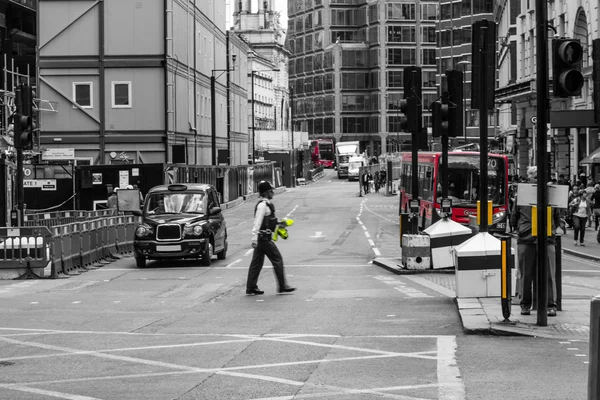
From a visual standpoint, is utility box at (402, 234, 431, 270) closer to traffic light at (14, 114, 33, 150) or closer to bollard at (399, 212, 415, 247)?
bollard at (399, 212, 415, 247)

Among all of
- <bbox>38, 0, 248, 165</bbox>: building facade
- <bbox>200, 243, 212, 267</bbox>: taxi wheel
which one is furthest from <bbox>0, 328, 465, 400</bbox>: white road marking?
<bbox>38, 0, 248, 165</bbox>: building facade

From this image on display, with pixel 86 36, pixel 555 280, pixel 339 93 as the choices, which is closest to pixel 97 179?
pixel 86 36

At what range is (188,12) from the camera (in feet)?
206

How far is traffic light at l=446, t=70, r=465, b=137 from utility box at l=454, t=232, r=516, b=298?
737cm

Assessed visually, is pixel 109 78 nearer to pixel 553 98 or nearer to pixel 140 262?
pixel 553 98

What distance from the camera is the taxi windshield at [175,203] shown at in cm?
2666

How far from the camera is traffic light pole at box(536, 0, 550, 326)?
13312 mm

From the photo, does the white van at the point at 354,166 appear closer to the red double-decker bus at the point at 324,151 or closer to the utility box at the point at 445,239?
the red double-decker bus at the point at 324,151

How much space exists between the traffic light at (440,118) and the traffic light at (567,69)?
10.4 metres

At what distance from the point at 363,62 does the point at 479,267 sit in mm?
149461

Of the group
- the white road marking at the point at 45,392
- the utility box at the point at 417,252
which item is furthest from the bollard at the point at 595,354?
the utility box at the point at 417,252

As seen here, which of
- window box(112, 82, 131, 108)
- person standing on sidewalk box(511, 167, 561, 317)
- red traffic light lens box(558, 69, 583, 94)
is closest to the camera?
red traffic light lens box(558, 69, 583, 94)

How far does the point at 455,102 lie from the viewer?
23.1 metres

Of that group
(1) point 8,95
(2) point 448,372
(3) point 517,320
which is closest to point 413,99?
(3) point 517,320
